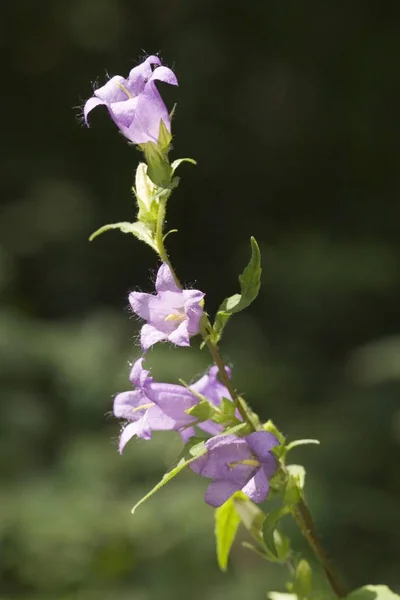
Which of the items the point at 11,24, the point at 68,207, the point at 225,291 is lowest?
the point at 225,291

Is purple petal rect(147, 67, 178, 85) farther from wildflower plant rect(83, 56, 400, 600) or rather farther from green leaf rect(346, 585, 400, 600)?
green leaf rect(346, 585, 400, 600)

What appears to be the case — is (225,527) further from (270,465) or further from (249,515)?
(270,465)

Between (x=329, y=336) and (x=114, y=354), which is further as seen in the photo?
(x=329, y=336)

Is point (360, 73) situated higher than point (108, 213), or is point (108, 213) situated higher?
point (360, 73)

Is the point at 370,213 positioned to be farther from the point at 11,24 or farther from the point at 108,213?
the point at 11,24

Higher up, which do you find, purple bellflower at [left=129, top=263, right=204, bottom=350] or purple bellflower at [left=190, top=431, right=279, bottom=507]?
purple bellflower at [left=129, top=263, right=204, bottom=350]

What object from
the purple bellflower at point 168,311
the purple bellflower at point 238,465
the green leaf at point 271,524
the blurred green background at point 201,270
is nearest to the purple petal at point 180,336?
the purple bellflower at point 168,311

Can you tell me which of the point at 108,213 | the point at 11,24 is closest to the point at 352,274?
the point at 108,213

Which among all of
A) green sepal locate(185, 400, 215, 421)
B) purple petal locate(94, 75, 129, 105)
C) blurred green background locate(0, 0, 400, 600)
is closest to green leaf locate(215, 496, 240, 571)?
green sepal locate(185, 400, 215, 421)
